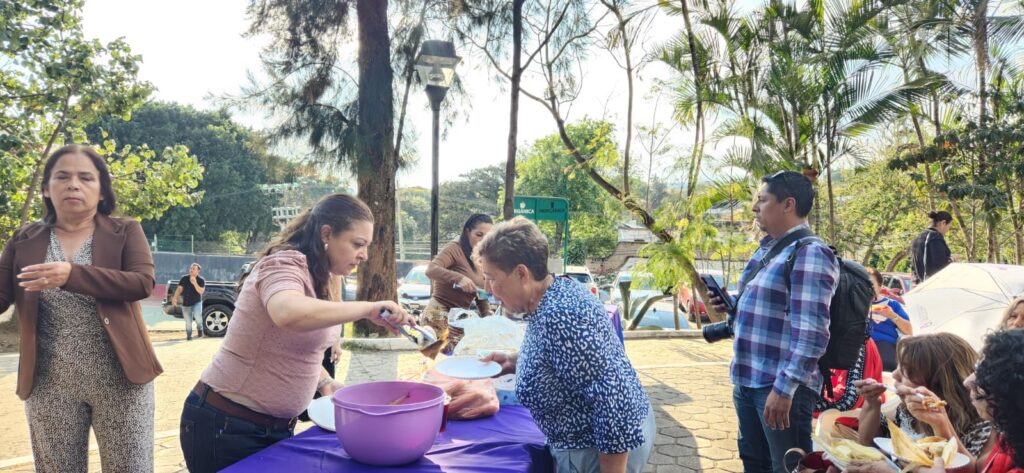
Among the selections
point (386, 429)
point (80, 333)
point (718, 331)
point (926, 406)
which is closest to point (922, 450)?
point (926, 406)

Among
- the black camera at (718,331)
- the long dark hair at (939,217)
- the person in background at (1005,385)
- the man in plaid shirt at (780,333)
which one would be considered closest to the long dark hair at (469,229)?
the black camera at (718,331)

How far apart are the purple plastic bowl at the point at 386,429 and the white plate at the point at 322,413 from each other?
239 millimetres

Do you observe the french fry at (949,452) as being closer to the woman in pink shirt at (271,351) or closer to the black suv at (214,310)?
the woman in pink shirt at (271,351)

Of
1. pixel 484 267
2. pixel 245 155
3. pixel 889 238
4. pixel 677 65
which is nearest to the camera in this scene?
pixel 484 267

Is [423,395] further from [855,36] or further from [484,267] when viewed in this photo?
[855,36]

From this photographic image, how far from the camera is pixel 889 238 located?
17.8m

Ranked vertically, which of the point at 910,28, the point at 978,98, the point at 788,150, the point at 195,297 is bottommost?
the point at 195,297

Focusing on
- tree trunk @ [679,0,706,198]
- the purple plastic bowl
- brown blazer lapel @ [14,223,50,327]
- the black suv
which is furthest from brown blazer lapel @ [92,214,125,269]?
the black suv

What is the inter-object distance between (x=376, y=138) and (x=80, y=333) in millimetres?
6243

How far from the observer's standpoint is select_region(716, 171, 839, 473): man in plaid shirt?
2258mm

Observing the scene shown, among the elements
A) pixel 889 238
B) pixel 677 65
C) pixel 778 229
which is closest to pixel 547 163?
pixel 889 238

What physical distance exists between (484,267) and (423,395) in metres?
0.44

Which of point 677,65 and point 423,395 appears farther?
point 677,65

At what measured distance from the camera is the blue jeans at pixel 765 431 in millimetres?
2324
